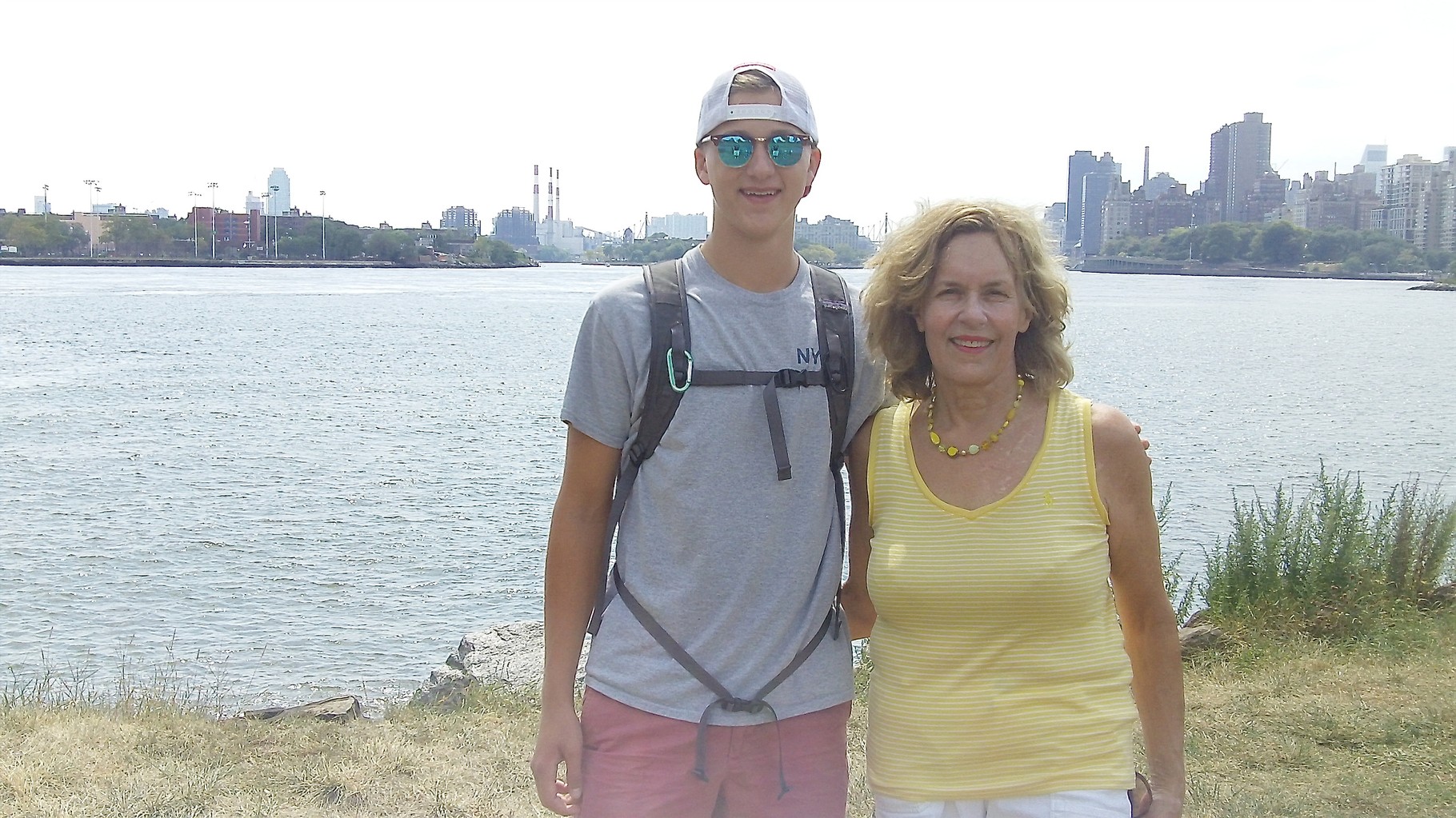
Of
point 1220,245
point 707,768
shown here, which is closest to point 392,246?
point 1220,245

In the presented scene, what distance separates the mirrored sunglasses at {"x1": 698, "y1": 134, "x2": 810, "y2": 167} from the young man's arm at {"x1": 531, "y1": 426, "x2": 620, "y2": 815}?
680mm

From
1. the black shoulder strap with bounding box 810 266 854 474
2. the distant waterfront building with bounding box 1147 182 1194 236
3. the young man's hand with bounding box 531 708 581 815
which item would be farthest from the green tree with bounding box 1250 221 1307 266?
the young man's hand with bounding box 531 708 581 815

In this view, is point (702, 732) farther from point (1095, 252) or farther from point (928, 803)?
point (1095, 252)

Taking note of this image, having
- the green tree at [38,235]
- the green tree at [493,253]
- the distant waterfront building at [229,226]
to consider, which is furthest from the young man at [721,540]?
the green tree at [493,253]

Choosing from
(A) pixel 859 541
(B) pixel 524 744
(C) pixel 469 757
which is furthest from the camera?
(B) pixel 524 744

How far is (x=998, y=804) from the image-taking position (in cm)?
261

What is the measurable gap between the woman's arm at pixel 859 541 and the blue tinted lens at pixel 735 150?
26.0 inches

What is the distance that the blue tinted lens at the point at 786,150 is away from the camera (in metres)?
2.83

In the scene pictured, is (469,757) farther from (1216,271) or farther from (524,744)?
(1216,271)

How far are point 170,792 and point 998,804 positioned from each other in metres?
3.94

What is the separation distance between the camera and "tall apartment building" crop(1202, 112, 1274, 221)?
582 feet

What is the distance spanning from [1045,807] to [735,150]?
150 cm

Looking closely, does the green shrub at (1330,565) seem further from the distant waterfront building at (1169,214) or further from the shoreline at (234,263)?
the distant waterfront building at (1169,214)

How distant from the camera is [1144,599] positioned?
110 inches
